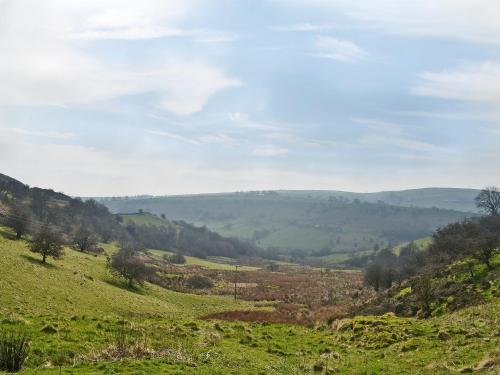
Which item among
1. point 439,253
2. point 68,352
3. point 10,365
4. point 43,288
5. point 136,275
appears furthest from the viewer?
point 439,253

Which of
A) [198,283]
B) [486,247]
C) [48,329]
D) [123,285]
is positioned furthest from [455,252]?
[48,329]

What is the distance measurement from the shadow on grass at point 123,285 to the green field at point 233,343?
796 inches

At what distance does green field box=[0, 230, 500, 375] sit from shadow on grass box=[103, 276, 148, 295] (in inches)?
796

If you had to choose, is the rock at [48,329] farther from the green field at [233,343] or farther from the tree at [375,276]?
the tree at [375,276]

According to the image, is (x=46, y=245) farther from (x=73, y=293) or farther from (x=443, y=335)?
(x=443, y=335)

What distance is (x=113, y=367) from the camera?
17781mm

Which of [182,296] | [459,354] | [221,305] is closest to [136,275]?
[182,296]

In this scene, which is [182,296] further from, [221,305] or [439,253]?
[439,253]

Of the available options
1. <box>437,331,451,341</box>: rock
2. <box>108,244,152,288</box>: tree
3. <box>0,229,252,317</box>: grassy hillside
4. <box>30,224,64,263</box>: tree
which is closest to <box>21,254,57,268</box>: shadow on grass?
<box>0,229,252,317</box>: grassy hillside

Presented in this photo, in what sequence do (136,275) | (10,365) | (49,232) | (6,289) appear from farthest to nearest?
(136,275) < (49,232) < (6,289) < (10,365)

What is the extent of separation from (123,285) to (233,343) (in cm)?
4257

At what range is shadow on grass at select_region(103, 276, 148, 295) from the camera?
2574 inches

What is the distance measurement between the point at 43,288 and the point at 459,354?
38779 mm

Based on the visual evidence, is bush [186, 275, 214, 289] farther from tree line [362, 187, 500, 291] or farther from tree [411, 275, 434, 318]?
tree [411, 275, 434, 318]
